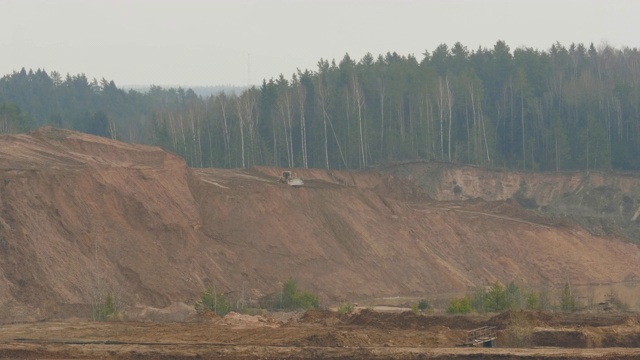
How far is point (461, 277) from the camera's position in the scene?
8731 cm

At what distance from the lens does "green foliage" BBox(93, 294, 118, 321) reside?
200ft

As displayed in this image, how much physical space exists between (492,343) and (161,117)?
108783 millimetres

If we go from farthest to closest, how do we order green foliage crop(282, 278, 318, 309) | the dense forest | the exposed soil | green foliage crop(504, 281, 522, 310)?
the dense forest → green foliage crop(282, 278, 318, 309) → green foliage crop(504, 281, 522, 310) → the exposed soil

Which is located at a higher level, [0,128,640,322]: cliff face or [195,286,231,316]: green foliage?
[0,128,640,322]: cliff face

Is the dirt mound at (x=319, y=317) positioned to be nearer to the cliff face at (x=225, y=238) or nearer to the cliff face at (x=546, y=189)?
the cliff face at (x=225, y=238)

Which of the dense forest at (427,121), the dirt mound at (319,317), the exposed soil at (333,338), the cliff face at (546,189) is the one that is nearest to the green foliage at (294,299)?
the dirt mound at (319,317)

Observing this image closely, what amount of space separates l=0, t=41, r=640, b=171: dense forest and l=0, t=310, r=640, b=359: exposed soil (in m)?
69.5

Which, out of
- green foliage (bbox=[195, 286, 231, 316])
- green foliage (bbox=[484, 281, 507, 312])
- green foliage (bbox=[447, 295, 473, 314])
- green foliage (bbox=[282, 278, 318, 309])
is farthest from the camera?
green foliage (bbox=[282, 278, 318, 309])

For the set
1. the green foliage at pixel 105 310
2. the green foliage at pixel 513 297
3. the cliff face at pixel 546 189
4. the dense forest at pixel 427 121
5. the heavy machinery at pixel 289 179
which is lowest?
the green foliage at pixel 513 297

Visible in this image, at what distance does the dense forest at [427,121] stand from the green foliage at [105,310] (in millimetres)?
59451

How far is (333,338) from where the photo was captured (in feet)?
149

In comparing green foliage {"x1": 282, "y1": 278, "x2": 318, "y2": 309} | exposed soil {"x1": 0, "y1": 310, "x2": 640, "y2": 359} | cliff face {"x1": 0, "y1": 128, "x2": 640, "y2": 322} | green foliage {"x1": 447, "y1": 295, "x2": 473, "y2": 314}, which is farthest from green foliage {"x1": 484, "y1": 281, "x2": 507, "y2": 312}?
cliff face {"x1": 0, "y1": 128, "x2": 640, "y2": 322}

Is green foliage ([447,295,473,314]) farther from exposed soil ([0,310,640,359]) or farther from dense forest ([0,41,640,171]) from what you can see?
dense forest ([0,41,640,171])

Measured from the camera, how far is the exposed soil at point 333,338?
4309 cm
